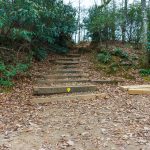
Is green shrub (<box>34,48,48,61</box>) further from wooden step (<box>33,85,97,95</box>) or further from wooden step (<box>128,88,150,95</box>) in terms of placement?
wooden step (<box>128,88,150,95</box>)

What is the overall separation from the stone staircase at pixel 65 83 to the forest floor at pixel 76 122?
0.24 metres

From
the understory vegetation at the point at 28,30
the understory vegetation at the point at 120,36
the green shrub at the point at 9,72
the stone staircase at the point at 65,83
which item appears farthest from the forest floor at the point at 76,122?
the understory vegetation at the point at 120,36

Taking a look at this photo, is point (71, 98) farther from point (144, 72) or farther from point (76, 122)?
point (144, 72)

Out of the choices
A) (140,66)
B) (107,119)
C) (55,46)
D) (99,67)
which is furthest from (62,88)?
(55,46)

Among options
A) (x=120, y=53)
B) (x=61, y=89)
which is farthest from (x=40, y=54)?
(x=61, y=89)

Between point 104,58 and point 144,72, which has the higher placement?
point 104,58

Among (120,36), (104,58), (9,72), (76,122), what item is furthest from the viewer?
(120,36)

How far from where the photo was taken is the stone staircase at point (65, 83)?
668cm

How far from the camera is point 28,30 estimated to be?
8.85 meters

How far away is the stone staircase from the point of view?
6.68 meters

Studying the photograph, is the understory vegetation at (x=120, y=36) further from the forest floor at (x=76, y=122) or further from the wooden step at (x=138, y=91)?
the forest floor at (x=76, y=122)

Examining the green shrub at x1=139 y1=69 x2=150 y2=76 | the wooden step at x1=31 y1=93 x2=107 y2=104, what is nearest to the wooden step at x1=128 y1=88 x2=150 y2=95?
the wooden step at x1=31 y1=93 x2=107 y2=104

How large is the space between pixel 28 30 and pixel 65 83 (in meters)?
2.50

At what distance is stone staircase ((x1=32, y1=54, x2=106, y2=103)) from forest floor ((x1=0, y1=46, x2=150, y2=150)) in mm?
236
